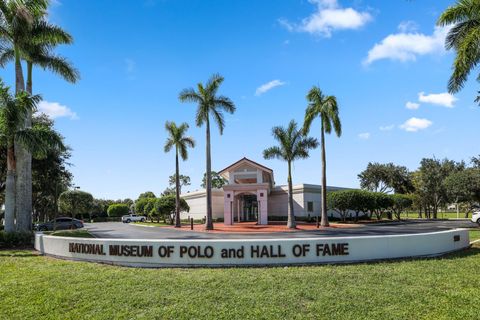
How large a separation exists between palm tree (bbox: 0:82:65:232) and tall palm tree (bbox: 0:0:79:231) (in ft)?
1.27

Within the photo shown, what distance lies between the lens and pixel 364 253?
Result: 10.9 metres

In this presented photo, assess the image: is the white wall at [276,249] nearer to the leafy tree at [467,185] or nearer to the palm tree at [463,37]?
the palm tree at [463,37]

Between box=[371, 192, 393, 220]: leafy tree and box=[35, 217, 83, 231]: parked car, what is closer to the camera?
box=[35, 217, 83, 231]: parked car

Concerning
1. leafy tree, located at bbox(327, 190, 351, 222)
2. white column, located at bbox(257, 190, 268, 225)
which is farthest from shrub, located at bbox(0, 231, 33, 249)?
leafy tree, located at bbox(327, 190, 351, 222)

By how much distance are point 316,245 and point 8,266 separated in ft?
31.6

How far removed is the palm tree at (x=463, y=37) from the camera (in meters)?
14.6

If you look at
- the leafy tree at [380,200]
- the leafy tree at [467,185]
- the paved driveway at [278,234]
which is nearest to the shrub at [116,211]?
the paved driveway at [278,234]

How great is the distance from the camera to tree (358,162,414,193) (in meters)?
67.7

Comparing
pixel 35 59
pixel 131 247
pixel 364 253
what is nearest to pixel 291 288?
pixel 364 253

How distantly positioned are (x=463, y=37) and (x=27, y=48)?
2148cm

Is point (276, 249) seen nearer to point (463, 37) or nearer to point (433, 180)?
point (463, 37)

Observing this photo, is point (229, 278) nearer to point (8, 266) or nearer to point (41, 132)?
point (8, 266)

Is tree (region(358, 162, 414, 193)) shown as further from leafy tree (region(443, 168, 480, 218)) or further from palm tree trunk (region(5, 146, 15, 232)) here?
palm tree trunk (region(5, 146, 15, 232))

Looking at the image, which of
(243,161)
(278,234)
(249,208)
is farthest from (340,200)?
(278,234)
